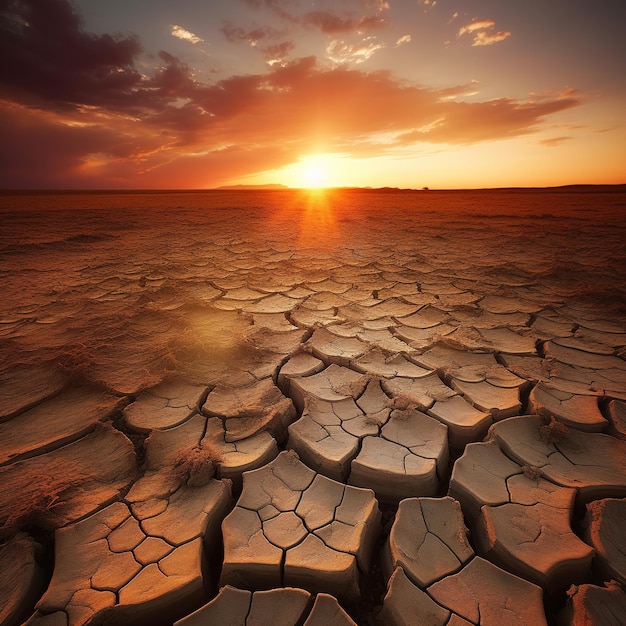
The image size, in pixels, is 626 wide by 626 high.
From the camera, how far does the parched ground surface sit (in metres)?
0.93

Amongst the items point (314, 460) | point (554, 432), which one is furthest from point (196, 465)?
point (554, 432)

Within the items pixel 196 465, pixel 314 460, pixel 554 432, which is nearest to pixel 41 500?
pixel 196 465

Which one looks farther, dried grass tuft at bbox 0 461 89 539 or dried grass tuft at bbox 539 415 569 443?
dried grass tuft at bbox 539 415 569 443

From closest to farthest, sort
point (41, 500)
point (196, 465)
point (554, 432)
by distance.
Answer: point (41, 500) → point (196, 465) → point (554, 432)

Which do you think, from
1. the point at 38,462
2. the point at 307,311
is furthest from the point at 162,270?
the point at 38,462

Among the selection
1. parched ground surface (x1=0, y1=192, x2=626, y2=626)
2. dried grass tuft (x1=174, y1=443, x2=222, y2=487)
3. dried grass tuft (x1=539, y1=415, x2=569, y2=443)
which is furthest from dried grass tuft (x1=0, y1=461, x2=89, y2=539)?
dried grass tuft (x1=539, y1=415, x2=569, y2=443)

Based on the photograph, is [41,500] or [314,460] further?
[314,460]

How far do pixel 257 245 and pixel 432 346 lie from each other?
4058mm

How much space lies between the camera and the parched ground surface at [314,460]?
932 millimetres

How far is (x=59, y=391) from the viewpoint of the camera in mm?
1813

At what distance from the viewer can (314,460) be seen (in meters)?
1.36

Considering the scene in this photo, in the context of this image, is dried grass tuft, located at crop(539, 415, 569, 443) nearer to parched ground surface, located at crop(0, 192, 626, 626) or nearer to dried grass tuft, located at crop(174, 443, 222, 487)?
parched ground surface, located at crop(0, 192, 626, 626)

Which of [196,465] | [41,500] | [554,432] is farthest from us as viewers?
[554,432]

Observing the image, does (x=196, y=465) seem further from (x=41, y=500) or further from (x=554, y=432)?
(x=554, y=432)
